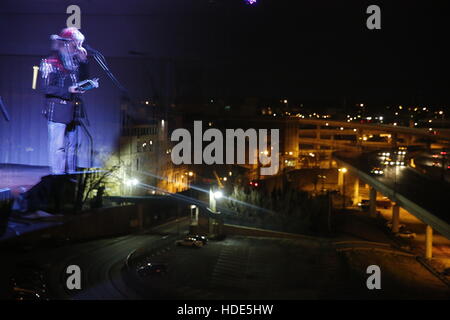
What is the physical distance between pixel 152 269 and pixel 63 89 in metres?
1.54

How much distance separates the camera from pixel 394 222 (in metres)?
8.89

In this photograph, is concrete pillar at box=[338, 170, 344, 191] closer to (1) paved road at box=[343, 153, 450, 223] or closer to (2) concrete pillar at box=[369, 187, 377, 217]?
(1) paved road at box=[343, 153, 450, 223]

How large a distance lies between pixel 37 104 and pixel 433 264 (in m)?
5.56

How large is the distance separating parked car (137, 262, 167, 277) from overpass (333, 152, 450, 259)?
13.5ft

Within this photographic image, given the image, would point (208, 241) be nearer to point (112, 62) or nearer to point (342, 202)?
point (112, 62)

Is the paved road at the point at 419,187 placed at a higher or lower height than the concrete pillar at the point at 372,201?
higher

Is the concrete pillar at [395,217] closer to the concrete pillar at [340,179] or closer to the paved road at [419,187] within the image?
the paved road at [419,187]

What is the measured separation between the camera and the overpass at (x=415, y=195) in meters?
6.55

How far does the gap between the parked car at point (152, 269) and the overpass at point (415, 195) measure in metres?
4.10

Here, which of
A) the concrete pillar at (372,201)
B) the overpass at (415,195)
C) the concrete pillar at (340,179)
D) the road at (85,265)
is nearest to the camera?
the road at (85,265)

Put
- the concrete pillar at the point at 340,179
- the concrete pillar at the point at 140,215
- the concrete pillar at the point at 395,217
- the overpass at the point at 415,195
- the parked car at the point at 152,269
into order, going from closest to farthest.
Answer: the parked car at the point at 152,269 → the concrete pillar at the point at 140,215 → the overpass at the point at 415,195 → the concrete pillar at the point at 395,217 → the concrete pillar at the point at 340,179

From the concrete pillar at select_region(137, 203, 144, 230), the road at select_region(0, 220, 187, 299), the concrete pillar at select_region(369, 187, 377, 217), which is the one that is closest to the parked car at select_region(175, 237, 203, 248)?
the road at select_region(0, 220, 187, 299)

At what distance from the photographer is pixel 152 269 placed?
3529 millimetres

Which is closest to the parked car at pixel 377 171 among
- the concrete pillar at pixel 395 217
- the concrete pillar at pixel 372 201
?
the concrete pillar at pixel 372 201
